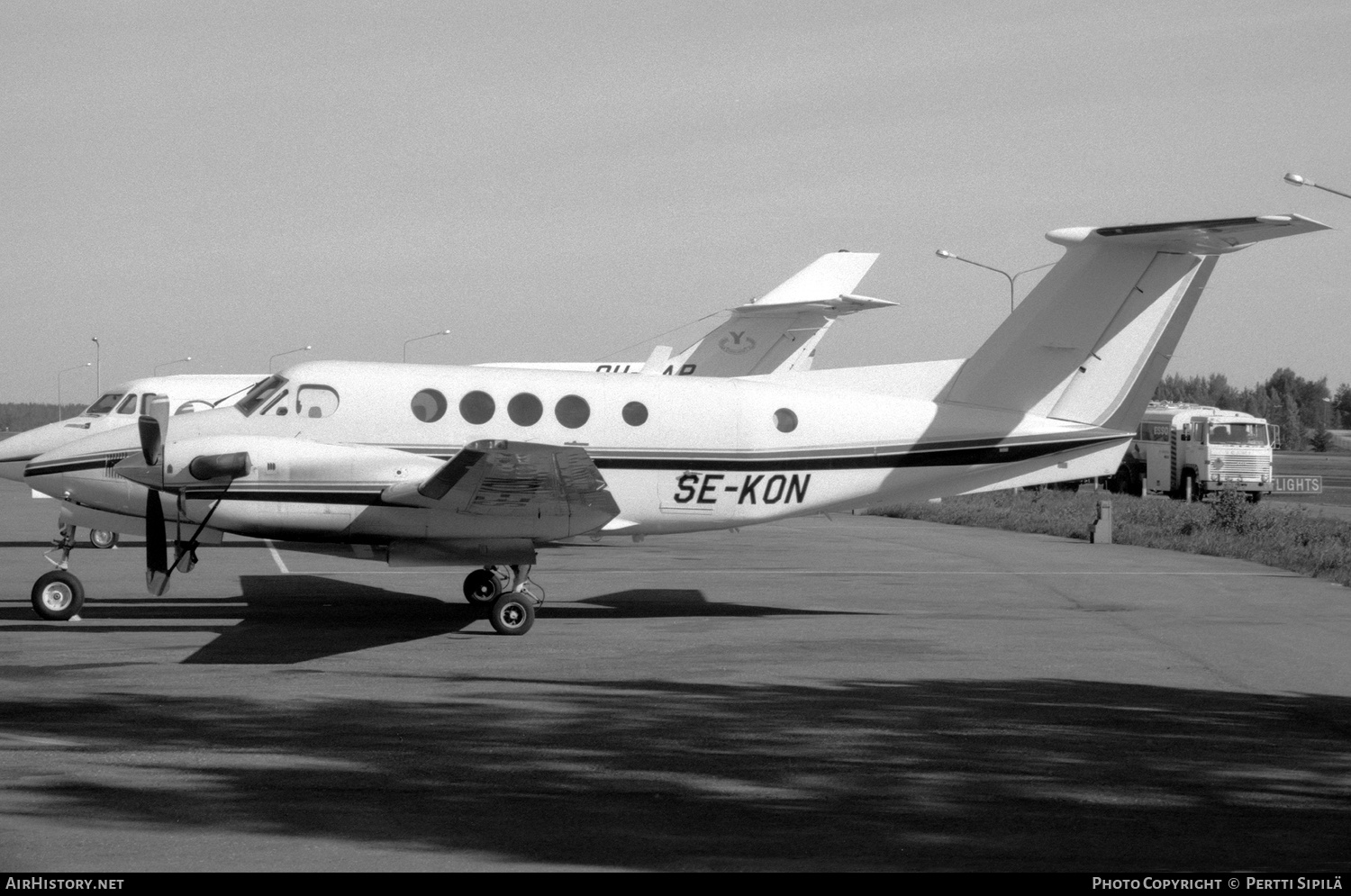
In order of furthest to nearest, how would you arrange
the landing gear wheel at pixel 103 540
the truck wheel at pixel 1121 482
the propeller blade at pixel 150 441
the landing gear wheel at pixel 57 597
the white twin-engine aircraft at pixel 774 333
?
the truck wheel at pixel 1121 482
the white twin-engine aircraft at pixel 774 333
the landing gear wheel at pixel 103 540
the landing gear wheel at pixel 57 597
the propeller blade at pixel 150 441

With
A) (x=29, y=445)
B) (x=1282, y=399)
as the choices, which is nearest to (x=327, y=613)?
(x=29, y=445)

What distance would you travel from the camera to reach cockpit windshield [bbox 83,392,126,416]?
78.7 ft

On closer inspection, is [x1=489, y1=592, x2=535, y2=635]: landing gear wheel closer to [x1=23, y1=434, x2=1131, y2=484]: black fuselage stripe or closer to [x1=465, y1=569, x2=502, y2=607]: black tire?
[x1=465, y1=569, x2=502, y2=607]: black tire

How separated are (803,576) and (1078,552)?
6.98 m

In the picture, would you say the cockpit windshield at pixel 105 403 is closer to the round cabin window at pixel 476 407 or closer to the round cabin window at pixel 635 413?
the round cabin window at pixel 476 407

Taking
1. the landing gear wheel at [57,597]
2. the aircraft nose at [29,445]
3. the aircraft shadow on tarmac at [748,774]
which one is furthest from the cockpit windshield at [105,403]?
the aircraft shadow on tarmac at [748,774]

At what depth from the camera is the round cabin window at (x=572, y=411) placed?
14.3m

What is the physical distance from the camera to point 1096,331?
48.8 ft

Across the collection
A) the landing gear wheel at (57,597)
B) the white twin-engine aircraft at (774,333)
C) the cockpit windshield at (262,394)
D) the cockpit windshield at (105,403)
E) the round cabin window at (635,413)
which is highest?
the white twin-engine aircraft at (774,333)

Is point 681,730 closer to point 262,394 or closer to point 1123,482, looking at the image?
point 262,394

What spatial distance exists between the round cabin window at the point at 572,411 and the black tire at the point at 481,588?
7.11ft

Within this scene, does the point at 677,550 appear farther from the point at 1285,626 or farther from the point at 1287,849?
the point at 1287,849

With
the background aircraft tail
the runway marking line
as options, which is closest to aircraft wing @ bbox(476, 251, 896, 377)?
the runway marking line

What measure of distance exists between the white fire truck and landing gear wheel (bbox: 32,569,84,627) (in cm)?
3279
